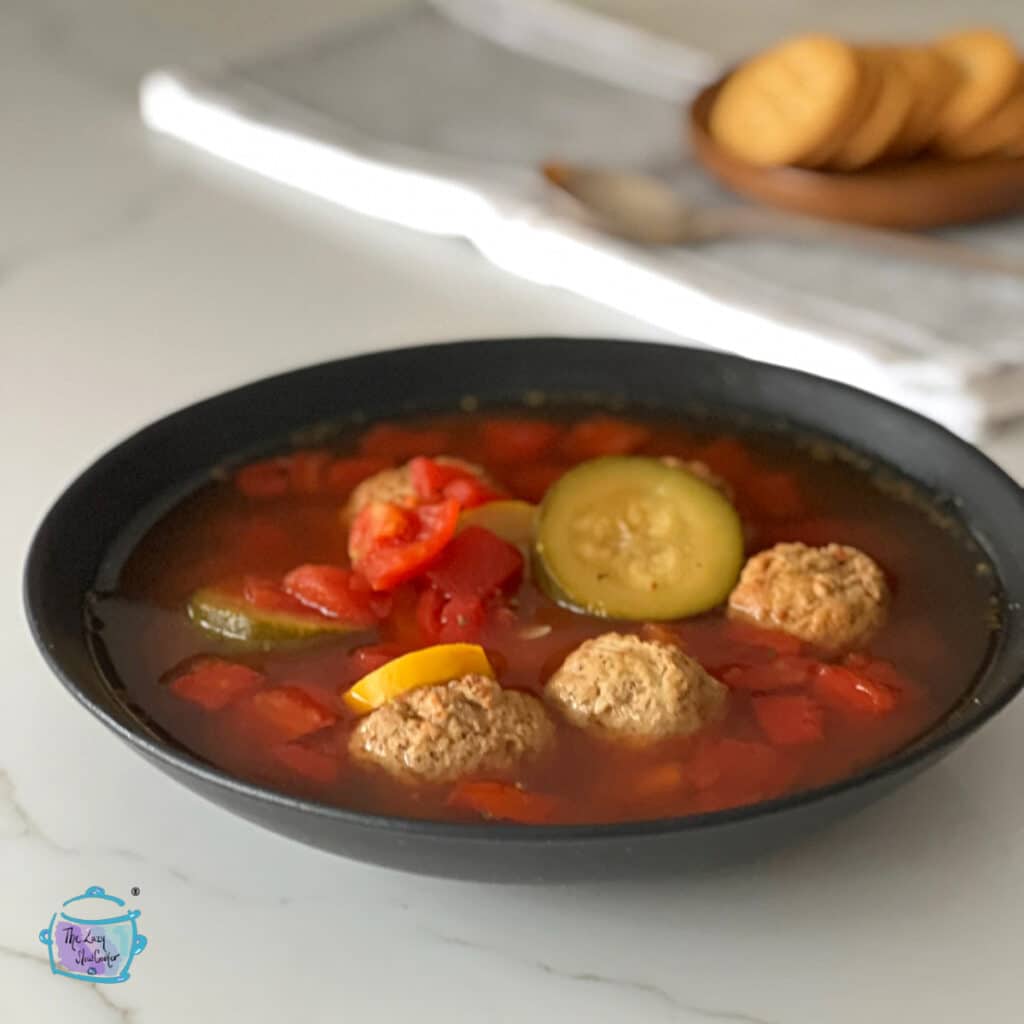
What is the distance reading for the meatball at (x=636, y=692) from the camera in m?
1.30

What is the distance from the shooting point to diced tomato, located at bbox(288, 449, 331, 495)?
166 cm

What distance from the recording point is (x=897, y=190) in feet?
7.75

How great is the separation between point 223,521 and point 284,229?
1.01 meters

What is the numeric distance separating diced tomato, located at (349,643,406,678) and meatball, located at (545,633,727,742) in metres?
0.14

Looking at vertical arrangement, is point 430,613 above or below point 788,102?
below

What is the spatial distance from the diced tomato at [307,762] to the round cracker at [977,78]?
1567mm

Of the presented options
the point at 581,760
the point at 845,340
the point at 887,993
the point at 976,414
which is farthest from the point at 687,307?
the point at 887,993

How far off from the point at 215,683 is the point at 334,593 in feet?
0.50

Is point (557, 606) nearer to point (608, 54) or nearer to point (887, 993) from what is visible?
point (887, 993)

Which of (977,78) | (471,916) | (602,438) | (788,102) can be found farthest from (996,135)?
(471,916)

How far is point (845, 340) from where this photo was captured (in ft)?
6.66

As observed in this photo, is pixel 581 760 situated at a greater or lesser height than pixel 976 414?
lesser

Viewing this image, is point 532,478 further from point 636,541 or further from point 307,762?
point 307,762

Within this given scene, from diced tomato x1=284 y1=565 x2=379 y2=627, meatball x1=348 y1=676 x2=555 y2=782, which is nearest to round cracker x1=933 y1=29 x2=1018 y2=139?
diced tomato x1=284 y1=565 x2=379 y2=627
